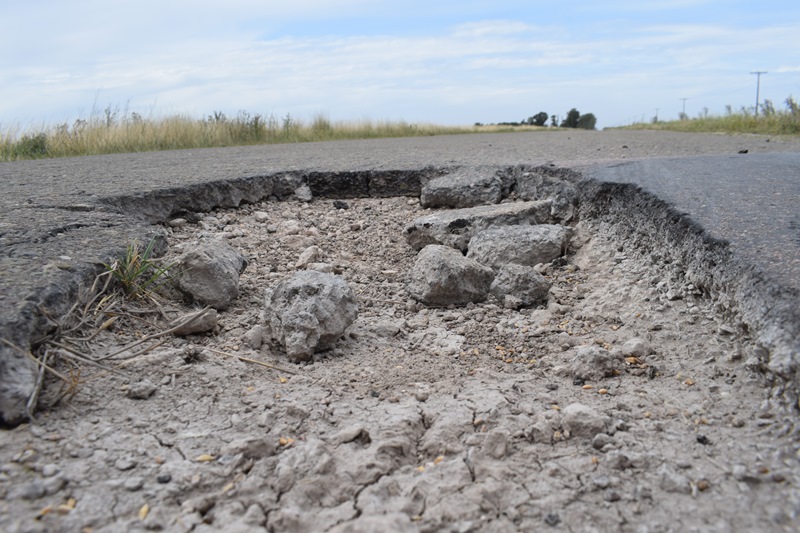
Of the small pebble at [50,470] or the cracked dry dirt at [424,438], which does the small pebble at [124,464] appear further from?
the small pebble at [50,470]

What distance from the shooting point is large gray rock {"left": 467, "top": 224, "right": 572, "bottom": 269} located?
130 inches

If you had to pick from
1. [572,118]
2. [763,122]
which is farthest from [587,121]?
[763,122]

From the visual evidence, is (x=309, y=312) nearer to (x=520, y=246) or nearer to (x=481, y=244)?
(x=481, y=244)

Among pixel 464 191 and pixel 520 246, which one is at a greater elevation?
pixel 464 191

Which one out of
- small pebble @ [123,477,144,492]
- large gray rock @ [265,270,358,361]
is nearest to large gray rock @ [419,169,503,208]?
large gray rock @ [265,270,358,361]

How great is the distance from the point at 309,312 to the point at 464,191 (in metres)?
2.12

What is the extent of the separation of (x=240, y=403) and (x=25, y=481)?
2.03ft

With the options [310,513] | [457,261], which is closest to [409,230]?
[457,261]

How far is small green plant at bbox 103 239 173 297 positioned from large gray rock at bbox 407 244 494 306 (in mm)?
1164

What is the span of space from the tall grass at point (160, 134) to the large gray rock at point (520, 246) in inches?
247

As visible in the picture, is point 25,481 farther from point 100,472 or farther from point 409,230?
point 409,230

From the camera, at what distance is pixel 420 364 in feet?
7.48

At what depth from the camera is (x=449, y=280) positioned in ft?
9.45

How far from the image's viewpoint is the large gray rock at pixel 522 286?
2.88 meters
